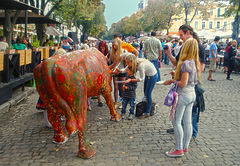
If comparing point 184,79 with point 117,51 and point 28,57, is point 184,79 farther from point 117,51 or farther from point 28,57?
point 28,57

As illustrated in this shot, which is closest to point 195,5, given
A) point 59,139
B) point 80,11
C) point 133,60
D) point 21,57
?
point 80,11

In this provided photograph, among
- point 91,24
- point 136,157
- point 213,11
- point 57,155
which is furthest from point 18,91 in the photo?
point 213,11

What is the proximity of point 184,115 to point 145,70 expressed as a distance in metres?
1.86

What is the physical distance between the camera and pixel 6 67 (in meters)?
6.30

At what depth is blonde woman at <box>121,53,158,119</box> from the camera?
4.85 meters

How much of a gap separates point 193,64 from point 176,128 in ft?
3.21

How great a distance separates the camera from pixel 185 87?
340 centimetres

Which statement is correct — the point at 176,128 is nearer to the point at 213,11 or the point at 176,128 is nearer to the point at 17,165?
the point at 17,165

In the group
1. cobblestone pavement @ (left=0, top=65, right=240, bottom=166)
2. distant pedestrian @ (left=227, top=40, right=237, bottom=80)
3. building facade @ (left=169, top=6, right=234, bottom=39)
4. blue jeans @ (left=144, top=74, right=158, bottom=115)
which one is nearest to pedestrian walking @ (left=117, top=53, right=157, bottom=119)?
blue jeans @ (left=144, top=74, right=158, bottom=115)

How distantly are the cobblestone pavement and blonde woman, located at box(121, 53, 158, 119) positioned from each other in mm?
507

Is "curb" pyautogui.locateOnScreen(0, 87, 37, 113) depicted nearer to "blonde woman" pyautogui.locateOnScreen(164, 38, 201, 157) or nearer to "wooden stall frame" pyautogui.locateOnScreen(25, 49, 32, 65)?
"wooden stall frame" pyautogui.locateOnScreen(25, 49, 32, 65)

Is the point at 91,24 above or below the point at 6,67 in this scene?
above

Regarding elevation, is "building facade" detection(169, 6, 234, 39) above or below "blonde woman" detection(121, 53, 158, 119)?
above

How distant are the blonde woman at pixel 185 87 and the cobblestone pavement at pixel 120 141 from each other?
24 centimetres
